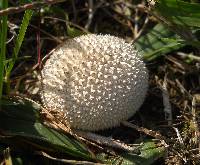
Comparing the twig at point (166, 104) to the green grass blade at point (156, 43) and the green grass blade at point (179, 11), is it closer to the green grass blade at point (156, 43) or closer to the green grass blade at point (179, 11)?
the green grass blade at point (156, 43)

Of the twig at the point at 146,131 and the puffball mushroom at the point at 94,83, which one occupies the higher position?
the puffball mushroom at the point at 94,83

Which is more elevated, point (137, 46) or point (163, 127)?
point (137, 46)

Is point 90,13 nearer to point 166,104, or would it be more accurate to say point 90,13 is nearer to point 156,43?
point 156,43

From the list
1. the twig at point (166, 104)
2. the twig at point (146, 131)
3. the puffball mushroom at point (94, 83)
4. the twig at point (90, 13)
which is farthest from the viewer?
the twig at point (90, 13)

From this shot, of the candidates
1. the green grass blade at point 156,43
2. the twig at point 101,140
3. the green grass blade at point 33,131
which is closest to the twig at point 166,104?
the green grass blade at point 156,43

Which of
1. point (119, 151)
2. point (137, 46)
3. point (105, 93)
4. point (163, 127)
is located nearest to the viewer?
point (105, 93)

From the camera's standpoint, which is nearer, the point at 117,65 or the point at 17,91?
the point at 117,65

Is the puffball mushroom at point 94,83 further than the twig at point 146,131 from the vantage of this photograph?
Result: No

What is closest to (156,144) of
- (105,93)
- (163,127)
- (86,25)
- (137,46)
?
(163,127)

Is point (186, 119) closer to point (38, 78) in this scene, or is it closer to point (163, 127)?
point (163, 127)
